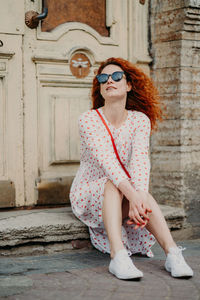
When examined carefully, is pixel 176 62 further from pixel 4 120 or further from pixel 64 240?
pixel 64 240

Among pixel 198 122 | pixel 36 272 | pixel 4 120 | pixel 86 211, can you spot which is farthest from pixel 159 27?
pixel 36 272

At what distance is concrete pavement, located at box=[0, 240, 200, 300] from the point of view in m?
2.69

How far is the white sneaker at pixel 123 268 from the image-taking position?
292cm

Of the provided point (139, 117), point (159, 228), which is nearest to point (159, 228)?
point (159, 228)

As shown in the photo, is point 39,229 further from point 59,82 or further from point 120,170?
point 59,82

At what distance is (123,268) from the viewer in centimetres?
295

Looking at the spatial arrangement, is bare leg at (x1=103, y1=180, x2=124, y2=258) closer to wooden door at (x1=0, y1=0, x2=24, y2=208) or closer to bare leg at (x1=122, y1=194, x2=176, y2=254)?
bare leg at (x1=122, y1=194, x2=176, y2=254)

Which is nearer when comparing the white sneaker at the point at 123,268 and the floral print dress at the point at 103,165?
the white sneaker at the point at 123,268

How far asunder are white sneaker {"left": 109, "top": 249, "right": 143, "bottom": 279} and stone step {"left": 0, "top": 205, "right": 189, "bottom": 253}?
2.67ft

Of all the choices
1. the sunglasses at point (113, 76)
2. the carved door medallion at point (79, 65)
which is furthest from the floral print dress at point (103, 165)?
the carved door medallion at point (79, 65)

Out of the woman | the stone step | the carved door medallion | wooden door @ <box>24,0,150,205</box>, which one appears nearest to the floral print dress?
the woman

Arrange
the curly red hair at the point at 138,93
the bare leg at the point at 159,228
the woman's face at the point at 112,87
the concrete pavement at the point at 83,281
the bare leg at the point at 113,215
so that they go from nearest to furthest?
1. the concrete pavement at the point at 83,281
2. the bare leg at the point at 113,215
3. the bare leg at the point at 159,228
4. the woman's face at the point at 112,87
5. the curly red hair at the point at 138,93

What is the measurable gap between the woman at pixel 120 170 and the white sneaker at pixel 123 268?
0.13 feet

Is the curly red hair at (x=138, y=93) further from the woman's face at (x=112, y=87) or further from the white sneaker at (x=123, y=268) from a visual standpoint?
the white sneaker at (x=123, y=268)
